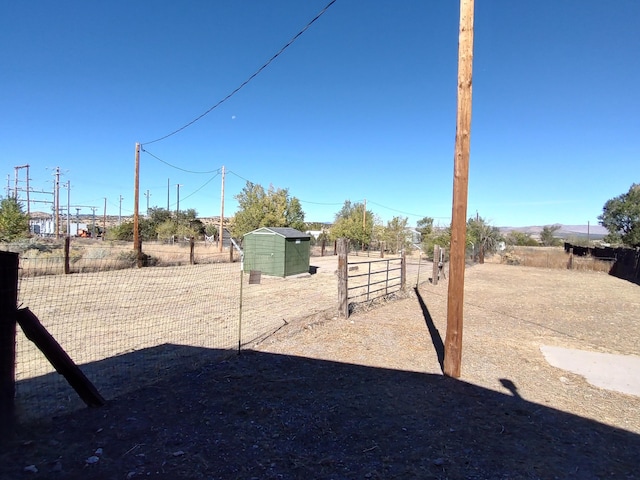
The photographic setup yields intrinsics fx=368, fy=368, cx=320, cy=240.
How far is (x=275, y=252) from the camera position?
15297 millimetres

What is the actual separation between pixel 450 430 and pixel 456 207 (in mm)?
2377

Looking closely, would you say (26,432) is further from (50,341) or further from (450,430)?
(450,430)

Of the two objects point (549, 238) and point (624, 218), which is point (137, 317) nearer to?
point (624, 218)

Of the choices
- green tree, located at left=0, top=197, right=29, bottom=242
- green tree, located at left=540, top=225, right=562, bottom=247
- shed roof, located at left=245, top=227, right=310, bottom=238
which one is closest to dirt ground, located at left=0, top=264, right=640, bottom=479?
shed roof, located at left=245, top=227, right=310, bottom=238

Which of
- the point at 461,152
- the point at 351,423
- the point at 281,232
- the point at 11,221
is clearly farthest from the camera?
the point at 11,221

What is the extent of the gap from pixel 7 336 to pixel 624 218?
142 ft

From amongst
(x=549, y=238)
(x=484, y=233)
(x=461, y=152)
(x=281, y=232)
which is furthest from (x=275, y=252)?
(x=549, y=238)

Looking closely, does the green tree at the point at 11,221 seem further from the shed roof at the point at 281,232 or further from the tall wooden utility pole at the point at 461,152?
the tall wooden utility pole at the point at 461,152

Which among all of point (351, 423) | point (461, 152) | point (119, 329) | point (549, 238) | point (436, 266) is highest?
point (461, 152)

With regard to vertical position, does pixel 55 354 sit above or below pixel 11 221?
below

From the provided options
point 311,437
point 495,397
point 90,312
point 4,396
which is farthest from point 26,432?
point 90,312

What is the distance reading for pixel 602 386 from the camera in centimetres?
448

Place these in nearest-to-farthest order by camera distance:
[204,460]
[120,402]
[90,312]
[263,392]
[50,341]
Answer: [204,460], [50,341], [120,402], [263,392], [90,312]

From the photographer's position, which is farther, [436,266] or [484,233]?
[484,233]
